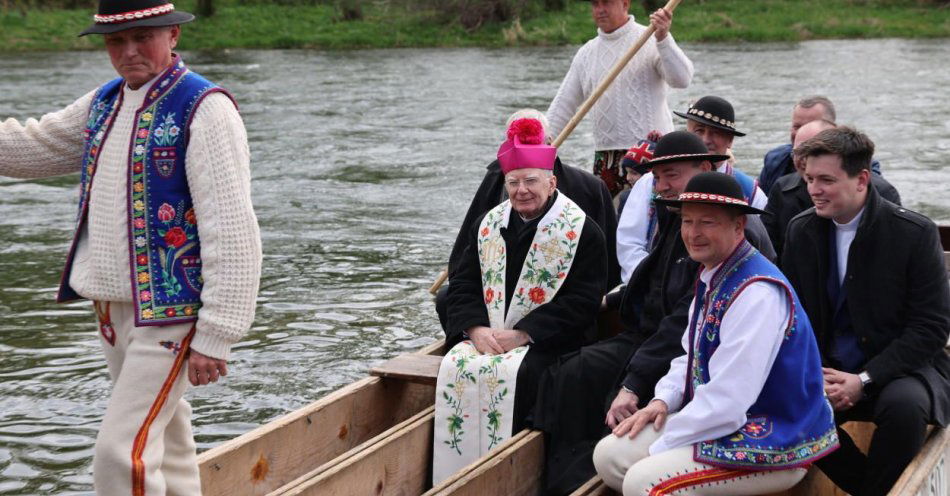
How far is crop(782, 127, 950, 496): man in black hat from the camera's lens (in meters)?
3.80

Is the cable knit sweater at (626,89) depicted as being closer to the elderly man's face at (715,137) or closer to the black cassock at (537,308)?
the elderly man's face at (715,137)

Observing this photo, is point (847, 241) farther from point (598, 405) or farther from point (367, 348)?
point (367, 348)

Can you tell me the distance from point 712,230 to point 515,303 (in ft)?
4.14

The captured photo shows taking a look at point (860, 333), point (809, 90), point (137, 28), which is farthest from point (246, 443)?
point (809, 90)

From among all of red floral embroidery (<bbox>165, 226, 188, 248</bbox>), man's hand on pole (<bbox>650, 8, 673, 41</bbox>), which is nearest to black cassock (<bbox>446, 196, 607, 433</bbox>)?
man's hand on pole (<bbox>650, 8, 673, 41</bbox>)

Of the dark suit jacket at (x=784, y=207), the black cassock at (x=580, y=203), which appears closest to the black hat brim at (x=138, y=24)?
the black cassock at (x=580, y=203)

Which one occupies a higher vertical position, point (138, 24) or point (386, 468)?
point (138, 24)

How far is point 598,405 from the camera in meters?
4.37

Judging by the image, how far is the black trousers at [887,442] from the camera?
3773 mm

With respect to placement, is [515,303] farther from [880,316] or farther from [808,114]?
[808,114]

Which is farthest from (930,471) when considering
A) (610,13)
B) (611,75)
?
(610,13)

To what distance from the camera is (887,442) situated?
150 inches

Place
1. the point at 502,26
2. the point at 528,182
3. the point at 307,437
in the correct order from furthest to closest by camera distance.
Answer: the point at 502,26, the point at 528,182, the point at 307,437

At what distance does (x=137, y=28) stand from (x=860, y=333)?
2.20 meters
